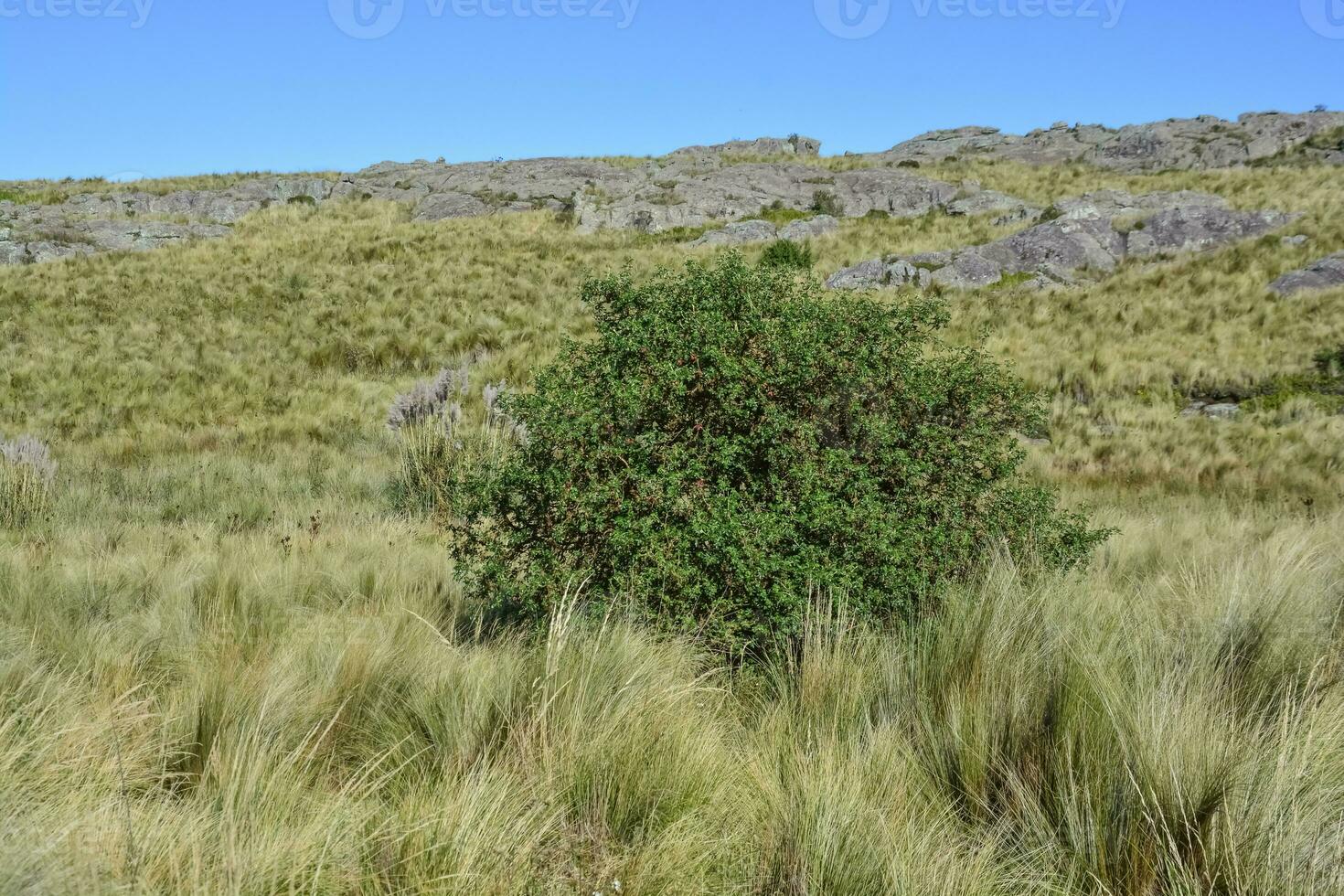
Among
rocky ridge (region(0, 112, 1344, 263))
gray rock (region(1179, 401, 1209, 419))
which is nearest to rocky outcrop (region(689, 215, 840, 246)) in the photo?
rocky ridge (region(0, 112, 1344, 263))

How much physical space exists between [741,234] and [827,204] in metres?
6.94

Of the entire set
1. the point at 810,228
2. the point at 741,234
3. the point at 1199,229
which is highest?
the point at 810,228

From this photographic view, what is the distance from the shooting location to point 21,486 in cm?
782

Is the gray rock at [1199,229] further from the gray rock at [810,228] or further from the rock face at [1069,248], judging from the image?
the gray rock at [810,228]

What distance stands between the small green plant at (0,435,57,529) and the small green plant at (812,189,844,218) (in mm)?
30035

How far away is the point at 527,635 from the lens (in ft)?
13.0

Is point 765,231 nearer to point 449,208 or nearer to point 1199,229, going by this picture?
point 1199,229

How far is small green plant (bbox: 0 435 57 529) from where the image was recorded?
7641 millimetres

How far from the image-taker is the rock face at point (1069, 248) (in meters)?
22.9

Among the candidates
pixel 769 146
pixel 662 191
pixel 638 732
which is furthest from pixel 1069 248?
pixel 769 146

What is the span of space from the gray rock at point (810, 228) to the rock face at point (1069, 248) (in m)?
6.29

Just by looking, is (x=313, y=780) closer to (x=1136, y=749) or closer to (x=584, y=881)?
(x=584, y=881)

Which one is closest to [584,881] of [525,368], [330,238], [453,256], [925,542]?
[925,542]

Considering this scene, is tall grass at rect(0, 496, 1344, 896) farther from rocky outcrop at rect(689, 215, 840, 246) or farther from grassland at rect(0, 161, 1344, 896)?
rocky outcrop at rect(689, 215, 840, 246)
